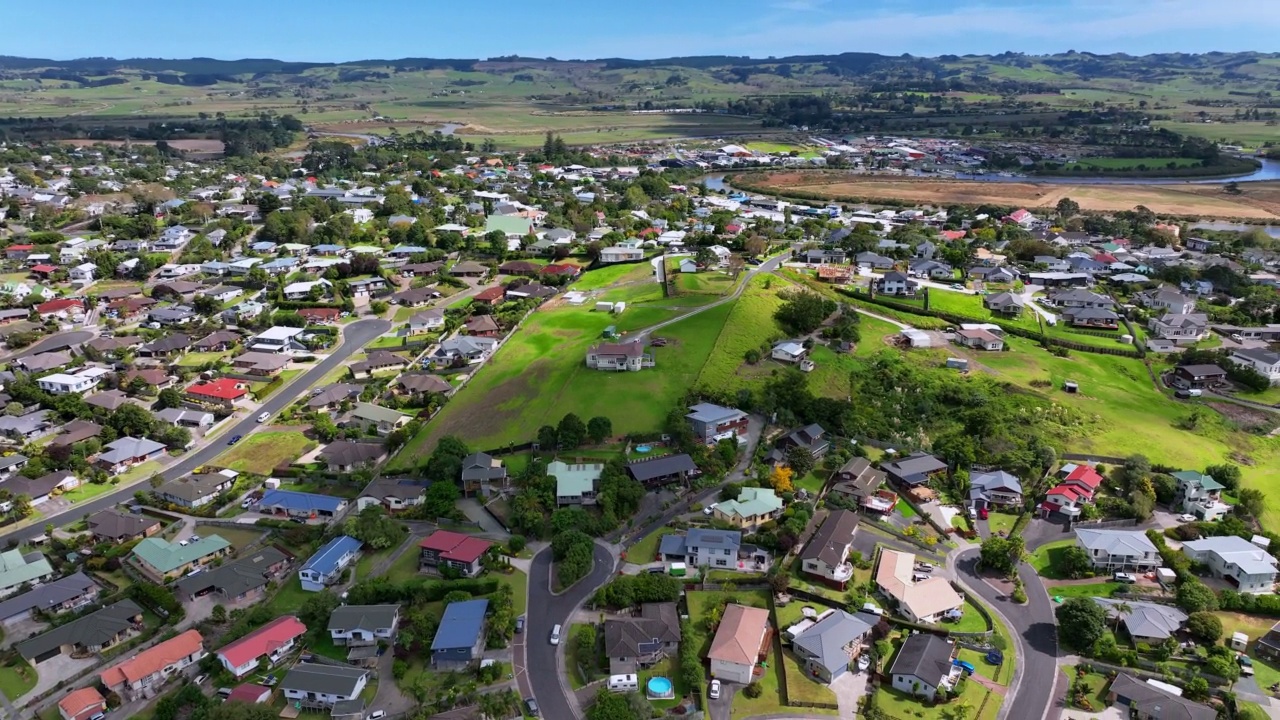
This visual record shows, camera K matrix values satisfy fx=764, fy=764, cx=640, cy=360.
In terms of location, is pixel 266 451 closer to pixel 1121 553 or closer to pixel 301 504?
pixel 301 504

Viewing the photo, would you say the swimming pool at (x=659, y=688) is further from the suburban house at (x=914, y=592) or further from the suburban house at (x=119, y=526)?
the suburban house at (x=119, y=526)

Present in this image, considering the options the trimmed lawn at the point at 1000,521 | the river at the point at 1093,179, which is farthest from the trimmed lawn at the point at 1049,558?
the river at the point at 1093,179

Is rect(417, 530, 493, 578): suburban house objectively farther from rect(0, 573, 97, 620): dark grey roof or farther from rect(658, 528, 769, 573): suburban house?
rect(0, 573, 97, 620): dark grey roof

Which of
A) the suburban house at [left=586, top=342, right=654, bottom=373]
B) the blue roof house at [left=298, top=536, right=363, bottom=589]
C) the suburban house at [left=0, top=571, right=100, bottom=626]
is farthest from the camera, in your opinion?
the suburban house at [left=586, top=342, right=654, bottom=373]

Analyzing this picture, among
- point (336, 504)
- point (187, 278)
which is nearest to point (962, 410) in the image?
point (336, 504)

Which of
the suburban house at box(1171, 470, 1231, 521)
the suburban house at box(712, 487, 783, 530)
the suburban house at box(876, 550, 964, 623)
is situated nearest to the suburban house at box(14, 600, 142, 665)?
the suburban house at box(712, 487, 783, 530)

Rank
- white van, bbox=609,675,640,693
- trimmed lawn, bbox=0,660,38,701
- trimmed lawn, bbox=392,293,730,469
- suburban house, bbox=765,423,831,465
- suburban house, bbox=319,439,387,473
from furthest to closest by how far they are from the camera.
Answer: trimmed lawn, bbox=392,293,730,469, suburban house, bbox=319,439,387,473, suburban house, bbox=765,423,831,465, trimmed lawn, bbox=0,660,38,701, white van, bbox=609,675,640,693

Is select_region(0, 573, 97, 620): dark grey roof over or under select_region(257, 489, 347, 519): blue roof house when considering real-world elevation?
under
